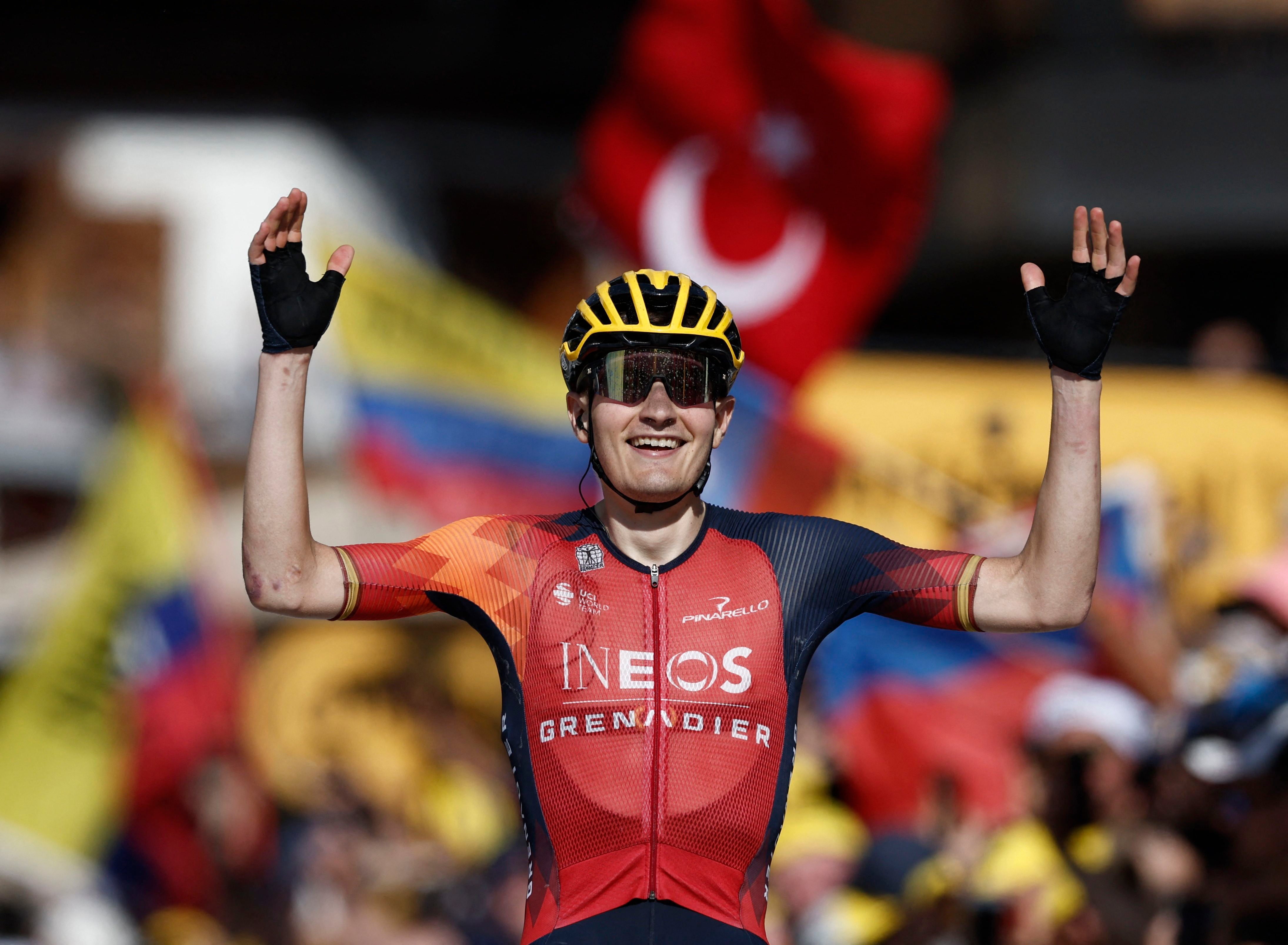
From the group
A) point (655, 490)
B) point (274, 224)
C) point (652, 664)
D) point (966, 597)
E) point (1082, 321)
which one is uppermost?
point (274, 224)

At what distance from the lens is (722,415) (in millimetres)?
3980

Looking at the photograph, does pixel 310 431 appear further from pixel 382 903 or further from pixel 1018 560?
pixel 1018 560

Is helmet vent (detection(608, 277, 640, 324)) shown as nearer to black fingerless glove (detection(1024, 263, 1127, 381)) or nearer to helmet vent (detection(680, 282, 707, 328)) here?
helmet vent (detection(680, 282, 707, 328))

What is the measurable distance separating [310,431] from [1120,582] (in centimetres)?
621

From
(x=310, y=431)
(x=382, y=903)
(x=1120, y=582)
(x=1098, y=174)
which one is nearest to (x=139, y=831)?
(x=382, y=903)

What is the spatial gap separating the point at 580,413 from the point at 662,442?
0.28m

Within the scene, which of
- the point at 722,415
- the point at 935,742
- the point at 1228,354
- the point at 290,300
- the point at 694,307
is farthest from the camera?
the point at 1228,354

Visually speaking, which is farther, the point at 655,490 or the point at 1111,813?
the point at 1111,813

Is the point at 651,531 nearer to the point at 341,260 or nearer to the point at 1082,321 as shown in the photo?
the point at 341,260

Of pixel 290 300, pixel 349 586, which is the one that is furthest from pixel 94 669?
pixel 290 300

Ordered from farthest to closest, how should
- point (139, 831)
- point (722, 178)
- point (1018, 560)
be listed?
point (722, 178) → point (139, 831) → point (1018, 560)

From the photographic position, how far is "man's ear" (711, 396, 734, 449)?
155 inches

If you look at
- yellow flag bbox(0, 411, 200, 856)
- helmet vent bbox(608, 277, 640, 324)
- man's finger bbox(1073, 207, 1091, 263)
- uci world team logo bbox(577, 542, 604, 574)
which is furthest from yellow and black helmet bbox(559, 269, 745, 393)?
yellow flag bbox(0, 411, 200, 856)

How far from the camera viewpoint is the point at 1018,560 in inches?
147
